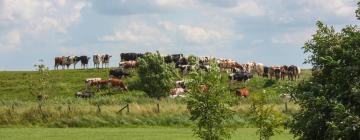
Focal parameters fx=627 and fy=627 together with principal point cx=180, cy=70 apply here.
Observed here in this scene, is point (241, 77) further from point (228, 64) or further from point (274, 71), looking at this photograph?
point (228, 64)

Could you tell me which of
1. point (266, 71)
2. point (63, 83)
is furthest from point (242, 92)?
point (63, 83)

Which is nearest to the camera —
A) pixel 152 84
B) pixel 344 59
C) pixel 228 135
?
pixel 344 59

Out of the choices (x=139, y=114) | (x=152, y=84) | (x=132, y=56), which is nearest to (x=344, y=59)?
(x=139, y=114)

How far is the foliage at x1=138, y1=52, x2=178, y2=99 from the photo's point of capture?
70.8 meters

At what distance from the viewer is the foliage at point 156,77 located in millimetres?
70750

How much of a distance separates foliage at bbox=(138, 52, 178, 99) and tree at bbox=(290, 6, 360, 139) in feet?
173

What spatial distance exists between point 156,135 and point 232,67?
49302 millimetres

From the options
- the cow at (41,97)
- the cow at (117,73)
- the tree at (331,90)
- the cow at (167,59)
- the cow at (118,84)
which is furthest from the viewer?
the cow at (167,59)

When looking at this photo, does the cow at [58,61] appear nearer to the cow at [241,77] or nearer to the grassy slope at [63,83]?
the grassy slope at [63,83]

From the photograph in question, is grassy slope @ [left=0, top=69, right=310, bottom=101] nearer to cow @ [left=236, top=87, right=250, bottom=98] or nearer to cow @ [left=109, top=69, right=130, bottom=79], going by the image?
cow @ [left=236, top=87, right=250, bottom=98]

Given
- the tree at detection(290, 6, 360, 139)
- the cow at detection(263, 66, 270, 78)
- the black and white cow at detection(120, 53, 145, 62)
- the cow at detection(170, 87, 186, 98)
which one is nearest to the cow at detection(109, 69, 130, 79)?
the cow at detection(170, 87, 186, 98)

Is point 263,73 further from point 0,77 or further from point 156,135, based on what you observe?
point 156,135

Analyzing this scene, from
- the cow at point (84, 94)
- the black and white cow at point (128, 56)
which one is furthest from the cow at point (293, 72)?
the black and white cow at point (128, 56)

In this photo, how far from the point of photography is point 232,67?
286ft
